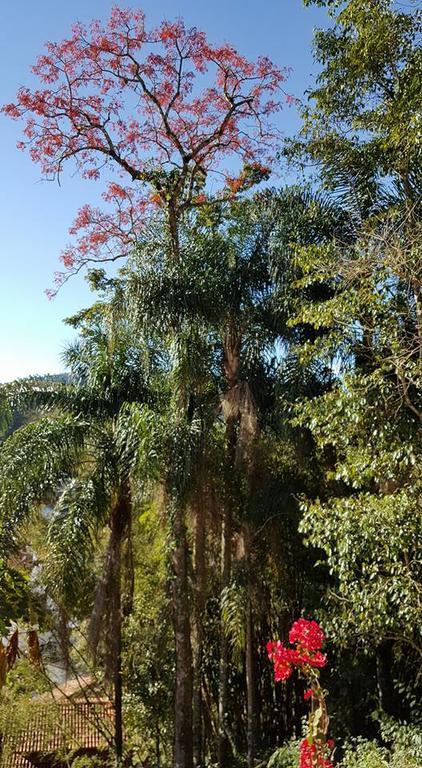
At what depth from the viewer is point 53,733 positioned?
27.0 feet

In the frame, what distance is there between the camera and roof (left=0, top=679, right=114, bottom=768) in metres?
7.42

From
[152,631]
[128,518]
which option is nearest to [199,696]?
[152,631]

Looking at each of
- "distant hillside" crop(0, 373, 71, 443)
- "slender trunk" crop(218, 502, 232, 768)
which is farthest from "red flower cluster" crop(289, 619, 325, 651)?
"distant hillside" crop(0, 373, 71, 443)

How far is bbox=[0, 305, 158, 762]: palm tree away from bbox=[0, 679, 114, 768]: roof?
0.68 meters

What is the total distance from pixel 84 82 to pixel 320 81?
3.35m

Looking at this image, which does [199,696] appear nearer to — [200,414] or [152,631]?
[152,631]

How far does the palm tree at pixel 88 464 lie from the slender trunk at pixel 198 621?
81cm

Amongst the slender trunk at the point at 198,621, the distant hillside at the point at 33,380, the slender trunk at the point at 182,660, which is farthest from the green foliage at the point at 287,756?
the distant hillside at the point at 33,380

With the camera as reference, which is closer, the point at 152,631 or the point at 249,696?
the point at 249,696

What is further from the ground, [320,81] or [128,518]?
[320,81]

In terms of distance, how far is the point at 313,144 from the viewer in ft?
22.8

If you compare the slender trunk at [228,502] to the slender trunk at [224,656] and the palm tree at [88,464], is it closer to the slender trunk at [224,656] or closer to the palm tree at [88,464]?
the slender trunk at [224,656]

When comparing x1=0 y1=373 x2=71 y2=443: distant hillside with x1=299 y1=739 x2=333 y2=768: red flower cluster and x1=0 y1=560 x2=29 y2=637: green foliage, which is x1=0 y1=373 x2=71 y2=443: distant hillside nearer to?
x1=0 y1=560 x2=29 y2=637: green foliage

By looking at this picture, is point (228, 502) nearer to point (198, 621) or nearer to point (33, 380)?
point (198, 621)
